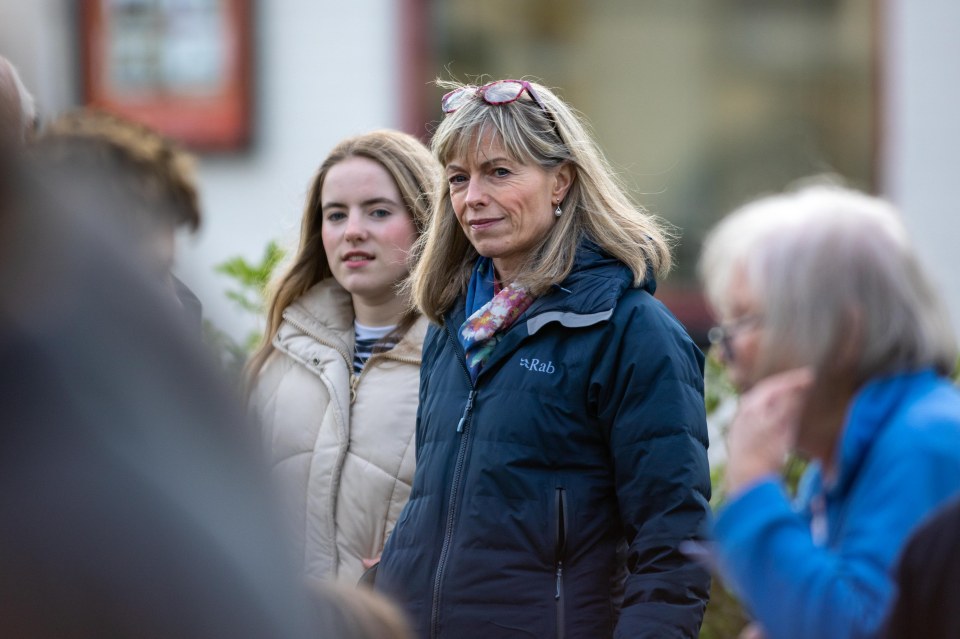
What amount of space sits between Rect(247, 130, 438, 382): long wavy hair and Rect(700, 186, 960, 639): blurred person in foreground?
170 cm

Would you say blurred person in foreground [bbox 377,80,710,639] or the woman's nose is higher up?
the woman's nose

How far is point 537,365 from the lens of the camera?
9.30 feet

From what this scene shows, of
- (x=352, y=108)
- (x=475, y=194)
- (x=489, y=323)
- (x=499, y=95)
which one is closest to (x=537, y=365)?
(x=489, y=323)

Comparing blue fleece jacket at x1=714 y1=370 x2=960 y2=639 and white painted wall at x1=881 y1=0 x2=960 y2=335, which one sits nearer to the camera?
blue fleece jacket at x1=714 y1=370 x2=960 y2=639

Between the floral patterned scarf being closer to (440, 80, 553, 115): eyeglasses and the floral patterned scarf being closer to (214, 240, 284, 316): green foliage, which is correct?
(440, 80, 553, 115): eyeglasses

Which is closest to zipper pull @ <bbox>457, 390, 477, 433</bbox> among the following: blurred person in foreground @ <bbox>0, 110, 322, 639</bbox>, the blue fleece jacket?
the blue fleece jacket

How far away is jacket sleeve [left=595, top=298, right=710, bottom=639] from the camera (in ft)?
8.92

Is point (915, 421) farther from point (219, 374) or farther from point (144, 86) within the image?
point (144, 86)

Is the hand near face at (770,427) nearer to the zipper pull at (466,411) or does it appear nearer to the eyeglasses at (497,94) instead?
the zipper pull at (466,411)

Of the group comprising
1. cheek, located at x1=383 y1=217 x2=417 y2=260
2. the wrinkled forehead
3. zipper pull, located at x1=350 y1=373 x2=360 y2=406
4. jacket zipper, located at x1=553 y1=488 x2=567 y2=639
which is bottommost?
jacket zipper, located at x1=553 y1=488 x2=567 y2=639

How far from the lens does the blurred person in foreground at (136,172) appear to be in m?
0.80

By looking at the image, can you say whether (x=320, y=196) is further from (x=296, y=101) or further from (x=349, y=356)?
(x=296, y=101)

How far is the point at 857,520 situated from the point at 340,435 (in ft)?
5.88

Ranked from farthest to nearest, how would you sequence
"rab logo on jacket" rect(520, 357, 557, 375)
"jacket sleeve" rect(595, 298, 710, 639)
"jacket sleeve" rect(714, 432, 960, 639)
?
"rab logo on jacket" rect(520, 357, 557, 375) < "jacket sleeve" rect(595, 298, 710, 639) < "jacket sleeve" rect(714, 432, 960, 639)
